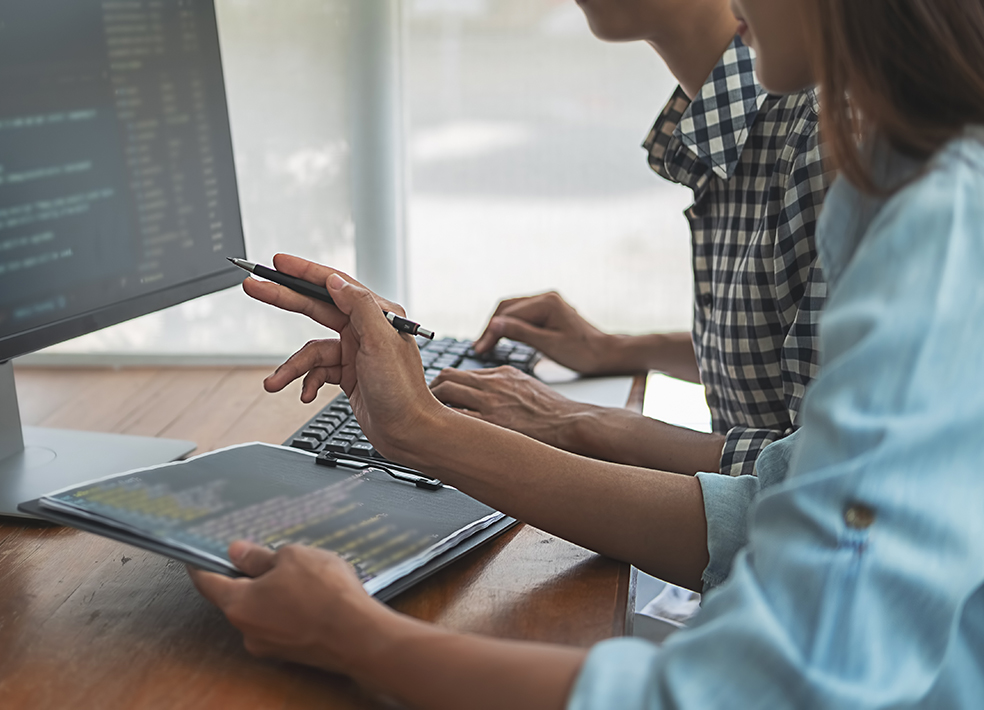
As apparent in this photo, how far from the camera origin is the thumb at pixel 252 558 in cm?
60

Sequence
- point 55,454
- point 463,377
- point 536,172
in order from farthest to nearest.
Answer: point 536,172 → point 463,377 → point 55,454

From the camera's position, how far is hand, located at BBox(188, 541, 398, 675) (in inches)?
21.3

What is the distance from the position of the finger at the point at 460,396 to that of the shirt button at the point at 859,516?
57 centimetres

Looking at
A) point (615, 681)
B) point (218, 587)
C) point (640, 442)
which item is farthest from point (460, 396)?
point (615, 681)

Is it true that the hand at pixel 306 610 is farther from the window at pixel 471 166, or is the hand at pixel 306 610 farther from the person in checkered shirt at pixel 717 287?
the window at pixel 471 166

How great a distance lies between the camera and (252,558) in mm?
604

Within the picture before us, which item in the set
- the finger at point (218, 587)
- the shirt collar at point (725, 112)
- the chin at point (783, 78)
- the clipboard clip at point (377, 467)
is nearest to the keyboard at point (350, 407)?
the clipboard clip at point (377, 467)

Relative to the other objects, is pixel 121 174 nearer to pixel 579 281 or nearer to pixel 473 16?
pixel 473 16

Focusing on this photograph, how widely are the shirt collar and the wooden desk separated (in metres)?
0.53

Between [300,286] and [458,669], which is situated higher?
[300,286]

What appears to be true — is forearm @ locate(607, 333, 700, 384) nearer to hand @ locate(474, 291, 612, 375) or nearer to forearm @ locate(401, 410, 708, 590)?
hand @ locate(474, 291, 612, 375)

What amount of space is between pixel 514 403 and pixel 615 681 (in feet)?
1.79

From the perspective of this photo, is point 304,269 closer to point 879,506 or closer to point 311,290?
point 311,290

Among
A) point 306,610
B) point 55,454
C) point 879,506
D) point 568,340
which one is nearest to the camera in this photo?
point 879,506
